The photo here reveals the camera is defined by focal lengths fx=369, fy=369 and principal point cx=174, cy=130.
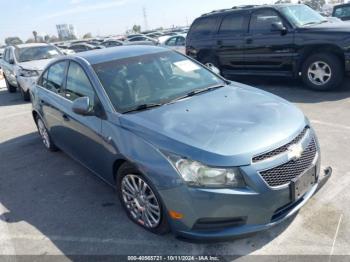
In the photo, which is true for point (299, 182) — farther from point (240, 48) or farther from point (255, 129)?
point (240, 48)

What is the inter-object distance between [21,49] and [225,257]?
34.6 ft

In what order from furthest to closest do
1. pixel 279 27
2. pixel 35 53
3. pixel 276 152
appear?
pixel 35 53 → pixel 279 27 → pixel 276 152

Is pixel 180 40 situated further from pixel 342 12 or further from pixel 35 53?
pixel 35 53

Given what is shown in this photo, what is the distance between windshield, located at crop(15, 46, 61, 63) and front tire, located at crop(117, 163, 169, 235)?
883 cm

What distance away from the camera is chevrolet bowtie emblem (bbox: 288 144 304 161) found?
298 centimetres

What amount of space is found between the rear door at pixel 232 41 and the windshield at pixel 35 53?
5.22 m

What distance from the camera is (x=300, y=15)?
8.34 meters

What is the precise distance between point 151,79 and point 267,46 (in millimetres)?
5078

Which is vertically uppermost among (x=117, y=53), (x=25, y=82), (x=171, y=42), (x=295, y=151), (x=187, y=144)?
(x=117, y=53)

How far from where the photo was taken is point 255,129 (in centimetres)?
307

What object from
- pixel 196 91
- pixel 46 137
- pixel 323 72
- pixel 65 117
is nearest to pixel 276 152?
pixel 196 91

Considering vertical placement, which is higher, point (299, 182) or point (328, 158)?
point (299, 182)

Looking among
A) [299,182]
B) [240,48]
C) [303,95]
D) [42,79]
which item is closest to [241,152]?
[299,182]

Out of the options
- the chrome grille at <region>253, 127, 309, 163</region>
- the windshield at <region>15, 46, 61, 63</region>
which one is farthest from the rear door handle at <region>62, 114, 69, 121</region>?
the windshield at <region>15, 46, 61, 63</region>
